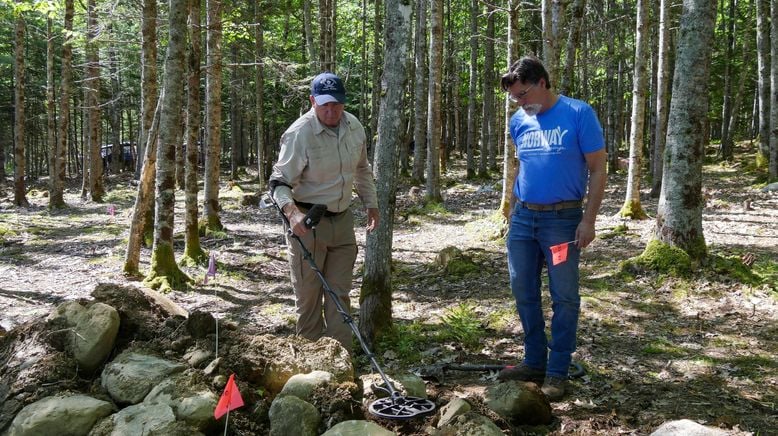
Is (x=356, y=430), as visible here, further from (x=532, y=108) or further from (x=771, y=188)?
(x=771, y=188)

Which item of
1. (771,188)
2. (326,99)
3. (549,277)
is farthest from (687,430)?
(771,188)

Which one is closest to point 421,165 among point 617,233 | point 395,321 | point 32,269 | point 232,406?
point 617,233

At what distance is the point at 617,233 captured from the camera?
424 inches

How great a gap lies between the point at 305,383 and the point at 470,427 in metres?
1.10

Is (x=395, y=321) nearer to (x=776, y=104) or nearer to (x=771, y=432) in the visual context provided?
(x=771, y=432)

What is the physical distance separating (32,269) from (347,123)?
9.08 metres

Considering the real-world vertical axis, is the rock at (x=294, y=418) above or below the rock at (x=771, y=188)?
below

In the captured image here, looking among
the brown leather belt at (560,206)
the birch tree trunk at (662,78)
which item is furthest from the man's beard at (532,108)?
the birch tree trunk at (662,78)

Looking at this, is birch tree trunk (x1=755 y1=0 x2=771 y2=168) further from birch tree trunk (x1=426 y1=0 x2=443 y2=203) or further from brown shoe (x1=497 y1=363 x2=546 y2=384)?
brown shoe (x1=497 y1=363 x2=546 y2=384)

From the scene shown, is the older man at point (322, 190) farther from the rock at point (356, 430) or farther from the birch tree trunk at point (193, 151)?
the birch tree trunk at point (193, 151)

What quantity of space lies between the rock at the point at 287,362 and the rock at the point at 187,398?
0.33m

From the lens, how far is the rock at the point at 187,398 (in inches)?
137

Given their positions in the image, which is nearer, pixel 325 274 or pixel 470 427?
pixel 470 427

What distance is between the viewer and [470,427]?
3127mm
